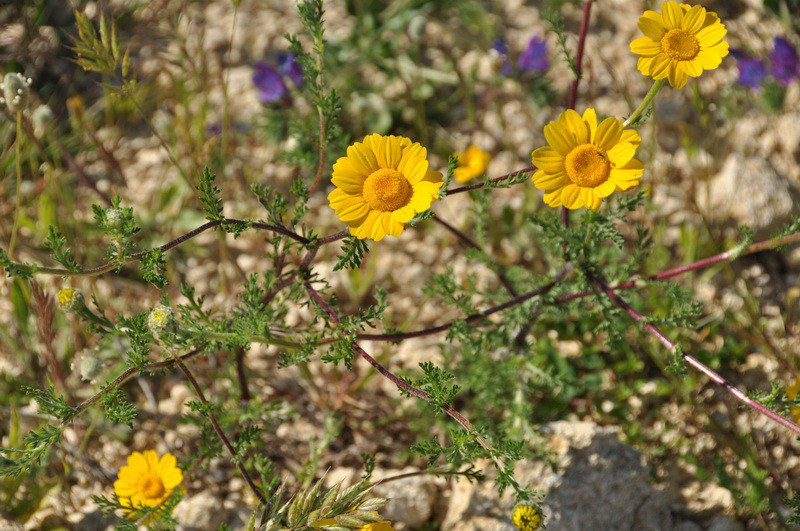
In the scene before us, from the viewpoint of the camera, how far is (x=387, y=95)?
3.68 meters

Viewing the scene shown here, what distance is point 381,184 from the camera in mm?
1776

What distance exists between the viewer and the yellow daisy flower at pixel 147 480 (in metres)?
2.29

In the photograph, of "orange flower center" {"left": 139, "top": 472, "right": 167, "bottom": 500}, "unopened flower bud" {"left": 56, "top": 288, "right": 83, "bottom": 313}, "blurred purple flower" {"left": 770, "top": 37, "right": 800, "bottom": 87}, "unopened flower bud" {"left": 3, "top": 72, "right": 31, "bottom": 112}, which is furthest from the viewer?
"blurred purple flower" {"left": 770, "top": 37, "right": 800, "bottom": 87}

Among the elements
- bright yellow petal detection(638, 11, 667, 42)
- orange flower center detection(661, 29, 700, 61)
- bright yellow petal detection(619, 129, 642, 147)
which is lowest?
bright yellow petal detection(619, 129, 642, 147)

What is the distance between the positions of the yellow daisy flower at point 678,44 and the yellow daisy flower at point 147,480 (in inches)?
78.9

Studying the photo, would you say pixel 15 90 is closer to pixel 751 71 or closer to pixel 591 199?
pixel 591 199

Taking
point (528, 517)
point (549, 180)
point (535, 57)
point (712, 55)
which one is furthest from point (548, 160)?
point (535, 57)

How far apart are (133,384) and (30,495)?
58 centimetres

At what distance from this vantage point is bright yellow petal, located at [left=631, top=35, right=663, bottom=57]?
5.89ft

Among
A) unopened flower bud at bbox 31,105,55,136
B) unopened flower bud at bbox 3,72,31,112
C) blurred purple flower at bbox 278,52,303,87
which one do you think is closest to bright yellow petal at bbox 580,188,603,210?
unopened flower bud at bbox 3,72,31,112

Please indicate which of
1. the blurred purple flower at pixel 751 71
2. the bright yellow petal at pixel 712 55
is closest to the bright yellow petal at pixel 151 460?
the bright yellow petal at pixel 712 55

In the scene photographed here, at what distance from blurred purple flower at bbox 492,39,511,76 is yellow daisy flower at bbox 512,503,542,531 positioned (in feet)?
7.66

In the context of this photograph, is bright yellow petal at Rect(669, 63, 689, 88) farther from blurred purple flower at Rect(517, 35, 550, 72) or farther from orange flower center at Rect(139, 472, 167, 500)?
orange flower center at Rect(139, 472, 167, 500)

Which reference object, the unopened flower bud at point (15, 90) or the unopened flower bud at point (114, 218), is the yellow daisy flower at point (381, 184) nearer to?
the unopened flower bud at point (114, 218)
